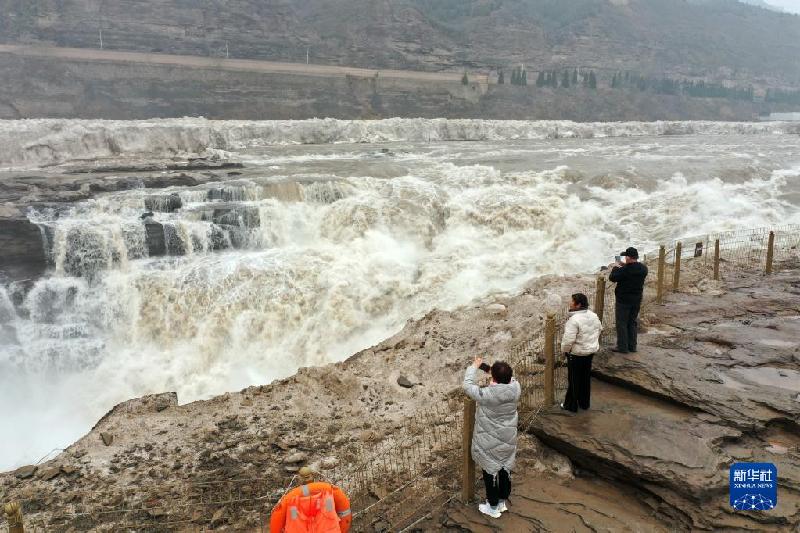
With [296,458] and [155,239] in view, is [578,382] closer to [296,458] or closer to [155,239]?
[296,458]

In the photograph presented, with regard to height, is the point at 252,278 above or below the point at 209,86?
below

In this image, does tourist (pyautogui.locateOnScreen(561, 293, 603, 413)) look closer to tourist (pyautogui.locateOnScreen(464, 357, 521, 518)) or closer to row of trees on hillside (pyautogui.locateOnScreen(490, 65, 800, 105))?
tourist (pyautogui.locateOnScreen(464, 357, 521, 518))

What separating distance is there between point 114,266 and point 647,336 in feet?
39.0

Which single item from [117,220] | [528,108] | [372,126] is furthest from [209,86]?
[117,220]

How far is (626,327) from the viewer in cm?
625

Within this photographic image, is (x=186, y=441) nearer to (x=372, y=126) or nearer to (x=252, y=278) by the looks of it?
(x=252, y=278)

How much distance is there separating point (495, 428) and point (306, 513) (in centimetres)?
144

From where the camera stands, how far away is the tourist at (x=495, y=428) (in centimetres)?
397

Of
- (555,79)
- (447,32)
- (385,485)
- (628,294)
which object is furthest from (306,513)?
(447,32)

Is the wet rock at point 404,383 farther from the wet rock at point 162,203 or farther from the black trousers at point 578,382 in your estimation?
the wet rock at point 162,203

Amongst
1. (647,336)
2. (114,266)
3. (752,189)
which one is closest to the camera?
(647,336)

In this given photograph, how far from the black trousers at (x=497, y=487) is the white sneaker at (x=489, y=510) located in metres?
0.04

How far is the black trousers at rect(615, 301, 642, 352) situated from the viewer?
615 centimetres

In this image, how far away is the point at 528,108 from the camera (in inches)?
2660
